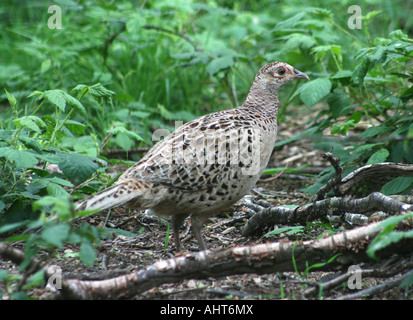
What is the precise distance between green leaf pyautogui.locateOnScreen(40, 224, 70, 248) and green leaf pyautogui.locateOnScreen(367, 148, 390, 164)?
293 centimetres

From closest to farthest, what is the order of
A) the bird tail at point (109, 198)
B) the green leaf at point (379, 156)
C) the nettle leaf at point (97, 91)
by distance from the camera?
the bird tail at point (109, 198)
the nettle leaf at point (97, 91)
the green leaf at point (379, 156)

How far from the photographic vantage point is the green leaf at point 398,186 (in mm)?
4173

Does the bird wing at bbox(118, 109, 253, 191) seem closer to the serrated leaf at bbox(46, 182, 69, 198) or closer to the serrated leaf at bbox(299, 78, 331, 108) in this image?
the serrated leaf at bbox(46, 182, 69, 198)

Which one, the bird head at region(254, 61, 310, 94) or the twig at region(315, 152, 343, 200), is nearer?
the twig at region(315, 152, 343, 200)

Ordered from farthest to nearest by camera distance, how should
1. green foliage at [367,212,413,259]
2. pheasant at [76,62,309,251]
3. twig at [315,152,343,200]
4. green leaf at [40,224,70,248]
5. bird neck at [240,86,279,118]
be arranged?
1. bird neck at [240,86,279,118]
2. pheasant at [76,62,309,251]
3. twig at [315,152,343,200]
4. green foliage at [367,212,413,259]
5. green leaf at [40,224,70,248]

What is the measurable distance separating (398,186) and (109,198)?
2.39 meters

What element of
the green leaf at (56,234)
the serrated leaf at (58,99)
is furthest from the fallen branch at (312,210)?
the green leaf at (56,234)

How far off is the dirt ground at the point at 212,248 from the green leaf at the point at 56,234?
0.33 metres

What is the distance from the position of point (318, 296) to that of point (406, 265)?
0.56 m

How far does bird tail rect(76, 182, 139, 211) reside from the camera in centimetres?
339

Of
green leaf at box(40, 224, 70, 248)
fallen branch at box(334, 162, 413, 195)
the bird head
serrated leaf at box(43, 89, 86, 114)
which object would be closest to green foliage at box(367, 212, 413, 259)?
fallen branch at box(334, 162, 413, 195)

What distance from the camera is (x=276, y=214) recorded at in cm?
417

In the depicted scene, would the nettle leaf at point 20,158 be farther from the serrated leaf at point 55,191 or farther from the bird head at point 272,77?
the bird head at point 272,77

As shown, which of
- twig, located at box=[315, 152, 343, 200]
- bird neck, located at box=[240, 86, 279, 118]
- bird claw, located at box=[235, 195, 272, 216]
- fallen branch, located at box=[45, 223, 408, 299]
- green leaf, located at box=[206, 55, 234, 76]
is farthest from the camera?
green leaf, located at box=[206, 55, 234, 76]
